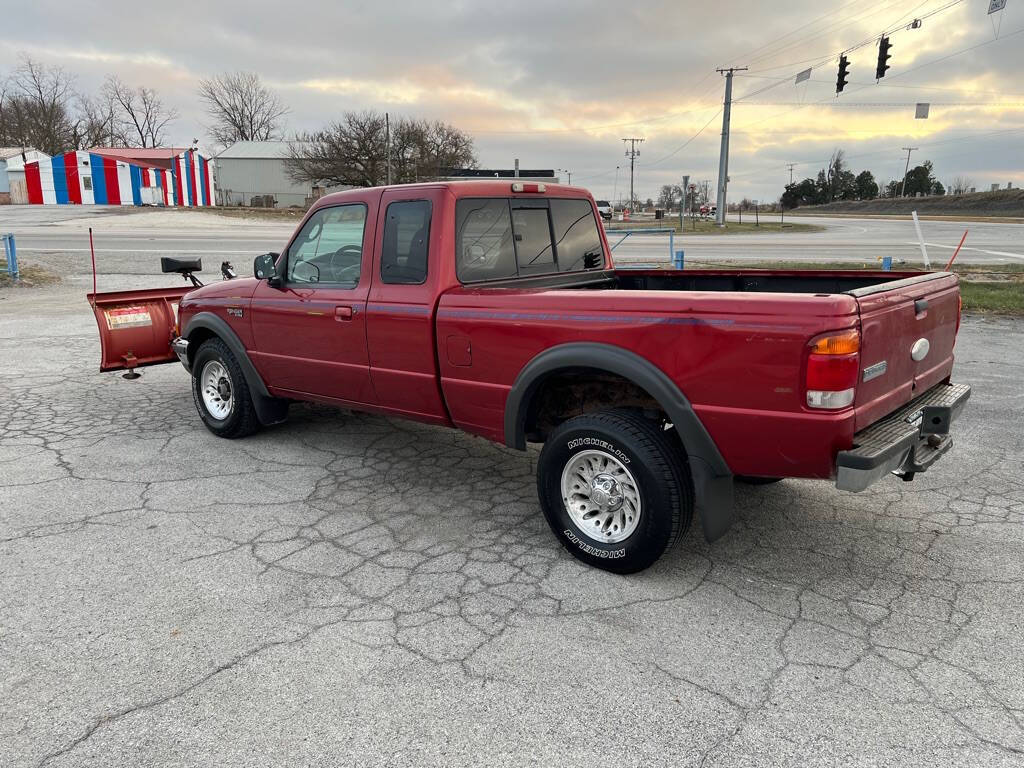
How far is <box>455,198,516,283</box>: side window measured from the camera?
4406mm

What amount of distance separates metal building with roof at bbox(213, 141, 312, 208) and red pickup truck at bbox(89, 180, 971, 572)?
226 ft

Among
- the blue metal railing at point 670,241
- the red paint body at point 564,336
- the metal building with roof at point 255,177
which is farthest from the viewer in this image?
the metal building with roof at point 255,177

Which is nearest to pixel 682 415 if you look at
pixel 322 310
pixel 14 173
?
pixel 322 310

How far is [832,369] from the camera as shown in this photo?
2951mm

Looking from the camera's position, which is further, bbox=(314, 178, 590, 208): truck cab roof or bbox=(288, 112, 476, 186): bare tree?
bbox=(288, 112, 476, 186): bare tree

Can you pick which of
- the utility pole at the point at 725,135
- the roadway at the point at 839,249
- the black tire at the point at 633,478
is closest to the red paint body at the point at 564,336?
the black tire at the point at 633,478

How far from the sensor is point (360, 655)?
3.02m

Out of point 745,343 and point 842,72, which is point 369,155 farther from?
point 745,343

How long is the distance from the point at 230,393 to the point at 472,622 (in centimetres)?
349

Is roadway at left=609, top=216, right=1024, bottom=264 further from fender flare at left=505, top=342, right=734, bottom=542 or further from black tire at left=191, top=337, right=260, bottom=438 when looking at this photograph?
fender flare at left=505, top=342, right=734, bottom=542

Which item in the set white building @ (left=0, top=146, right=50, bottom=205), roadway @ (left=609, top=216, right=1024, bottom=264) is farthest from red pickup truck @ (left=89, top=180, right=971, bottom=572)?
white building @ (left=0, top=146, right=50, bottom=205)

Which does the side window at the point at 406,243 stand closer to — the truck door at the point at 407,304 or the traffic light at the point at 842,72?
the truck door at the point at 407,304

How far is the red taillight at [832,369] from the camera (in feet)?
9.66

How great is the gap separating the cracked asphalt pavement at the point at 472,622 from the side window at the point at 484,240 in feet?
4.61
